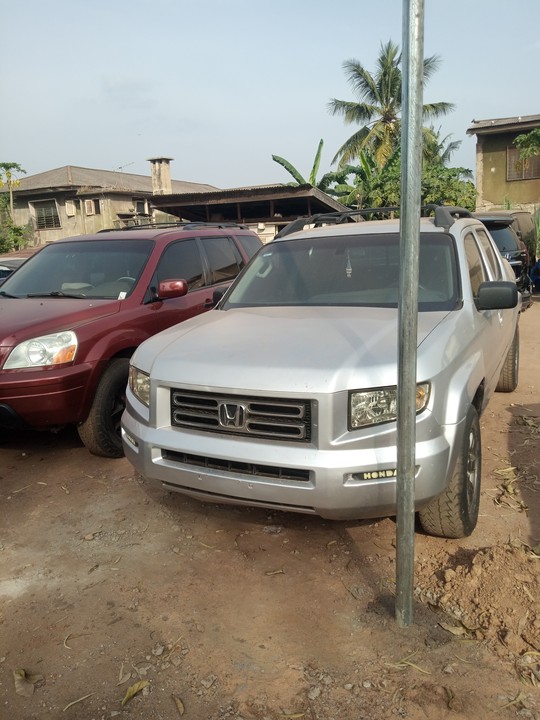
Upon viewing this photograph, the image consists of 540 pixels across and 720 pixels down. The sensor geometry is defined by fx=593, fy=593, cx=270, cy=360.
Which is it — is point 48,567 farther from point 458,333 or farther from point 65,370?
point 458,333

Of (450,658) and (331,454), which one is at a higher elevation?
(331,454)

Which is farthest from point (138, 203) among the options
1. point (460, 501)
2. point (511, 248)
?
point (460, 501)

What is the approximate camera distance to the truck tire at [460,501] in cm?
307

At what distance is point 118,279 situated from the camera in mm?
5363

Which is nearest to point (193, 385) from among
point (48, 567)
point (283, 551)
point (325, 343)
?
point (325, 343)

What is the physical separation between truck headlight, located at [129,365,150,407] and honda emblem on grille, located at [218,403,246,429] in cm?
53

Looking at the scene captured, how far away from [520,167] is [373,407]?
901 inches

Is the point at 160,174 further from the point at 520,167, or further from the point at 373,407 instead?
the point at 373,407

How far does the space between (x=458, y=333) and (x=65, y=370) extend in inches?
110

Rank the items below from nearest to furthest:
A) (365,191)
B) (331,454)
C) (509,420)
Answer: (331,454) < (509,420) < (365,191)

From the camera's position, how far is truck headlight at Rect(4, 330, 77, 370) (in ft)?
14.2

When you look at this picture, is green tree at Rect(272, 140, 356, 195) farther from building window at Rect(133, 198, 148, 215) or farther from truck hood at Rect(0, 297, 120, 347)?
truck hood at Rect(0, 297, 120, 347)

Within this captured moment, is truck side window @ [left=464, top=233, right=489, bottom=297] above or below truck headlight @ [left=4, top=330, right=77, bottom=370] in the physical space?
above

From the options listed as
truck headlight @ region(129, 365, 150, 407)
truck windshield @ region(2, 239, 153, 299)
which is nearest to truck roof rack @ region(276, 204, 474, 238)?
truck windshield @ region(2, 239, 153, 299)
